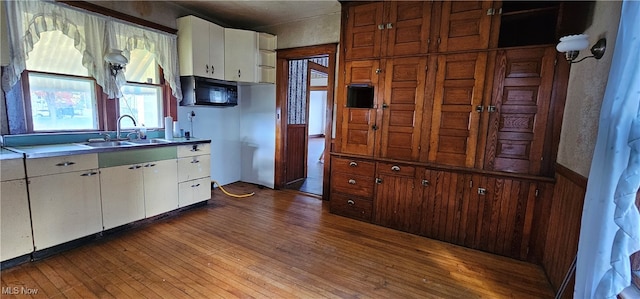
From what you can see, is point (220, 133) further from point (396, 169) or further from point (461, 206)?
point (461, 206)

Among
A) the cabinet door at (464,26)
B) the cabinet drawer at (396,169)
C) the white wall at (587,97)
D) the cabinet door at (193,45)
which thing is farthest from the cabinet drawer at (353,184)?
the cabinet door at (193,45)

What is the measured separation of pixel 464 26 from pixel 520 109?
2.99 ft

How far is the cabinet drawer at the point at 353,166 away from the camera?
122 inches

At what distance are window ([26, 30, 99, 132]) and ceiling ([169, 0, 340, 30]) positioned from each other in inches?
54.9

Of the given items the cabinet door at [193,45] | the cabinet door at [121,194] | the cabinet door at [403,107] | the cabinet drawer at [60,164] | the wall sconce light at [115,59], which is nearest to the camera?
the cabinet drawer at [60,164]

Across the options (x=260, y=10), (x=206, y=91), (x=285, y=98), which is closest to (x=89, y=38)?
(x=206, y=91)

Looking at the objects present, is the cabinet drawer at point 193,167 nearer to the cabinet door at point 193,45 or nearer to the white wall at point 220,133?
the white wall at point 220,133

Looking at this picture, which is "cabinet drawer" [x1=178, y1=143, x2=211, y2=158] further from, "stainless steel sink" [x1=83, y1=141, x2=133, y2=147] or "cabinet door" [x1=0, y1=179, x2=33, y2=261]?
"cabinet door" [x1=0, y1=179, x2=33, y2=261]

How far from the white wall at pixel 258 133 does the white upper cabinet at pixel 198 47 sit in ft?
2.86

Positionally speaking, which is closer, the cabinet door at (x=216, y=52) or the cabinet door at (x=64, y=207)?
the cabinet door at (x=64, y=207)

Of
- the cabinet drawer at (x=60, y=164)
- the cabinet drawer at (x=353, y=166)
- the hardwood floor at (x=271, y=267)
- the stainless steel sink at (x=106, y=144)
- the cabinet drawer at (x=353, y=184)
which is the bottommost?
the hardwood floor at (x=271, y=267)

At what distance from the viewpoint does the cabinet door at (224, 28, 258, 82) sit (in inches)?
152

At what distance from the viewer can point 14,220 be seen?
203 cm

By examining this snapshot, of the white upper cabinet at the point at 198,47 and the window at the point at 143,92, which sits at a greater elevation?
the white upper cabinet at the point at 198,47
